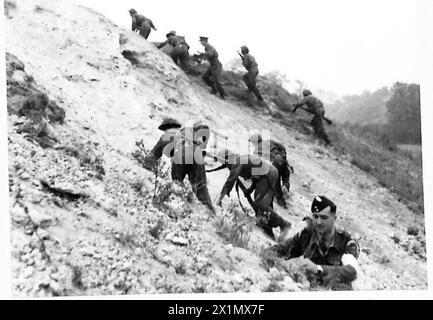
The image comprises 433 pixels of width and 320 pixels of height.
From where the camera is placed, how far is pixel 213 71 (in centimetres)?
1556

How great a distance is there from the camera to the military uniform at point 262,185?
7.55 metres

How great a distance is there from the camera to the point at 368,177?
14.3m

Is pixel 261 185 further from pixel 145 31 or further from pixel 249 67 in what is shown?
pixel 145 31

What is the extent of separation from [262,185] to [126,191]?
89.4 inches

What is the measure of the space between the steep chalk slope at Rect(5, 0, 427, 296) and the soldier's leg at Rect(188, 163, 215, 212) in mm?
209

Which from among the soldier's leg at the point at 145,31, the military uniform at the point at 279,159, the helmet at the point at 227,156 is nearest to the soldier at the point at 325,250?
the helmet at the point at 227,156

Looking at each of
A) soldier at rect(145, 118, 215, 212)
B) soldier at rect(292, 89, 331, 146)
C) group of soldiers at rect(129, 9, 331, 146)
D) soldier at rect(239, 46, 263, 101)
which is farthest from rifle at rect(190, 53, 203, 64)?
soldier at rect(145, 118, 215, 212)

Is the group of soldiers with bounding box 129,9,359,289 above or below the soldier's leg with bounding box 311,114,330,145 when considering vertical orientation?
below

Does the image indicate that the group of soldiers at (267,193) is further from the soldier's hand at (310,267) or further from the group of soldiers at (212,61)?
the group of soldiers at (212,61)

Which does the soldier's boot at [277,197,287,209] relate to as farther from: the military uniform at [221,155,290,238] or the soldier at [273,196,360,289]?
the soldier at [273,196,360,289]

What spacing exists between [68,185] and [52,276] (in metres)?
1.54

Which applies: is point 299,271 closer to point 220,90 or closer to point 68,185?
point 68,185

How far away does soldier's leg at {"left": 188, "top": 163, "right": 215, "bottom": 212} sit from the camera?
7316mm

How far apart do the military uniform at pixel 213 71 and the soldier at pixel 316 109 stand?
2.57 meters
